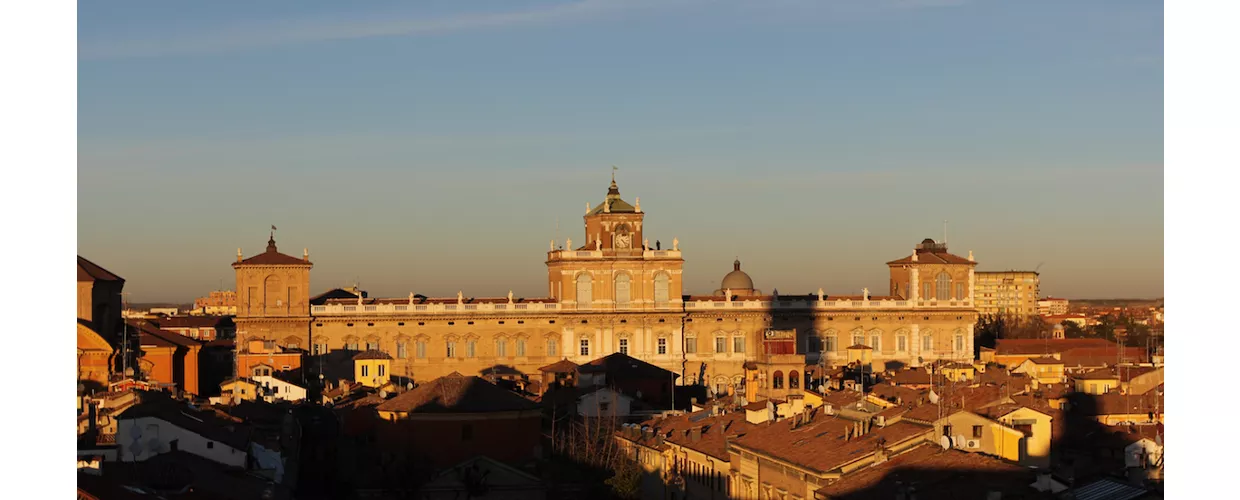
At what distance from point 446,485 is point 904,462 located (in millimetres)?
11829

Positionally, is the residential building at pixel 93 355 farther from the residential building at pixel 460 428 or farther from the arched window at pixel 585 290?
the arched window at pixel 585 290

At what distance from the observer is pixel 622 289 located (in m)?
74.2

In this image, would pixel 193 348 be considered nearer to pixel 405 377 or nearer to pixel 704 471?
pixel 405 377

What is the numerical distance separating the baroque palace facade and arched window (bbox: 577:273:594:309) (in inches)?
1.5

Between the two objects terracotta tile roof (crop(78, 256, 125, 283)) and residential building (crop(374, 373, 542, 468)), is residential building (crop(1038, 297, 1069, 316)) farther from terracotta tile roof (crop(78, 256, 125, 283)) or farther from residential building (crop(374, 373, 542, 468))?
residential building (crop(374, 373, 542, 468))

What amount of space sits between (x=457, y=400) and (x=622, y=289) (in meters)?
34.1

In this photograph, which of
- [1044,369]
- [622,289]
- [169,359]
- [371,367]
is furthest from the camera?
[622,289]

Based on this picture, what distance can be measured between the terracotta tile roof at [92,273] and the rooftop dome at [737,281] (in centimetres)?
2962

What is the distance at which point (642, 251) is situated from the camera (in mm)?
74500

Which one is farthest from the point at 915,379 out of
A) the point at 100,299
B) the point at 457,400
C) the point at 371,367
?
the point at 100,299

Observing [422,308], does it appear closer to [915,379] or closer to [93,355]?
[93,355]

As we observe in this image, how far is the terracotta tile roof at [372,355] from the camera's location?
224 ft

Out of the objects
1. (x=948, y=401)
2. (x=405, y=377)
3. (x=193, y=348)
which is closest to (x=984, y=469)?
(x=948, y=401)

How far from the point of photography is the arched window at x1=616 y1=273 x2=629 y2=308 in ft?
243
